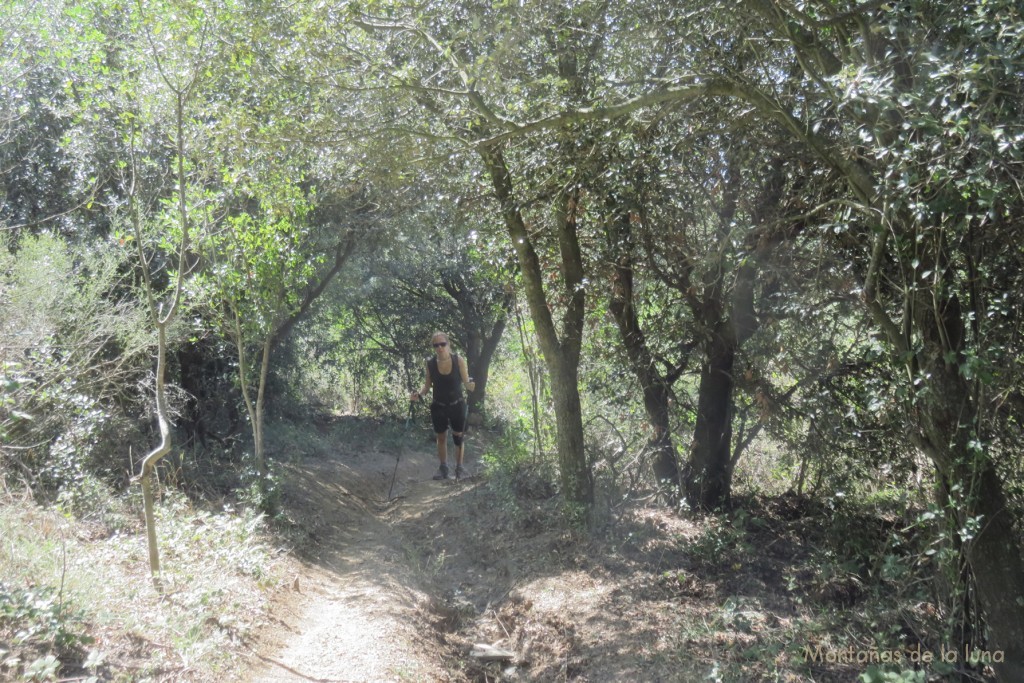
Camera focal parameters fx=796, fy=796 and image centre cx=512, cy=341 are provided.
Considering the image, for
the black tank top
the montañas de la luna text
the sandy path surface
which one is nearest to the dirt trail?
the sandy path surface

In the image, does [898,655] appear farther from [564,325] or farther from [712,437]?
[564,325]

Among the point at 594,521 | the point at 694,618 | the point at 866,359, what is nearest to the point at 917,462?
the point at 866,359

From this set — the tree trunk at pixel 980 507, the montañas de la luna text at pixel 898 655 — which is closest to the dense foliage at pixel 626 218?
the tree trunk at pixel 980 507

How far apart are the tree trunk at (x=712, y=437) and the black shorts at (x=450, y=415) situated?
168 inches

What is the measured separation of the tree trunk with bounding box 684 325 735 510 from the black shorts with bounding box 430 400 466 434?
4.26 metres

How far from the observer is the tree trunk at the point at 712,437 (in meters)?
7.83

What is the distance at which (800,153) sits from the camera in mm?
5801

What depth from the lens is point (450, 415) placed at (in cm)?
1146

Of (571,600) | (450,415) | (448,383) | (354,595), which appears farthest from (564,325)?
(450,415)

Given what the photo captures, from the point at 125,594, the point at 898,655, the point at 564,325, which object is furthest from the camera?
the point at 564,325

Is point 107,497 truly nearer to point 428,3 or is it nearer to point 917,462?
point 428,3

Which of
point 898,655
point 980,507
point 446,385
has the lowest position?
point 898,655

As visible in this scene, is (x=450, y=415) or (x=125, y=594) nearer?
(x=125, y=594)

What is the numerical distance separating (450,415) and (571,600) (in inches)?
193
